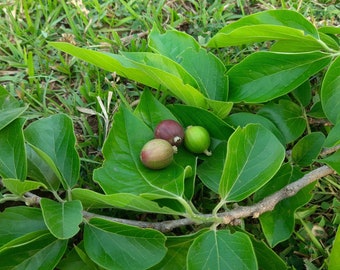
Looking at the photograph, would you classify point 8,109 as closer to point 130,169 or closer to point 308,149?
point 130,169

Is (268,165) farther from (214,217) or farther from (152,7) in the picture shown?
(152,7)

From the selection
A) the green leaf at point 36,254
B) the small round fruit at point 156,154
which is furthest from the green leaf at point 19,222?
the small round fruit at point 156,154

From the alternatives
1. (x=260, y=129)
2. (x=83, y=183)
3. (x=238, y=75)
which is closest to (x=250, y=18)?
(x=238, y=75)

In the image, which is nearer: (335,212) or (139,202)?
(139,202)

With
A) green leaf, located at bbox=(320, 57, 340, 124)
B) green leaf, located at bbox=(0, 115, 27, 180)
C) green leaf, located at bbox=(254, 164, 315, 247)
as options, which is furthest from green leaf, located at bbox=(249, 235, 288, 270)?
green leaf, located at bbox=(0, 115, 27, 180)

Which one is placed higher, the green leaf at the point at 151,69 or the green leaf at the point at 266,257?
the green leaf at the point at 151,69

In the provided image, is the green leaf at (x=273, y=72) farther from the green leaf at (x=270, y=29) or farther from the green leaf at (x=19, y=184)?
the green leaf at (x=19, y=184)

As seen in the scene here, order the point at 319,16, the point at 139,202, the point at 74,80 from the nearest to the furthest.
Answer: the point at 139,202
the point at 74,80
the point at 319,16
